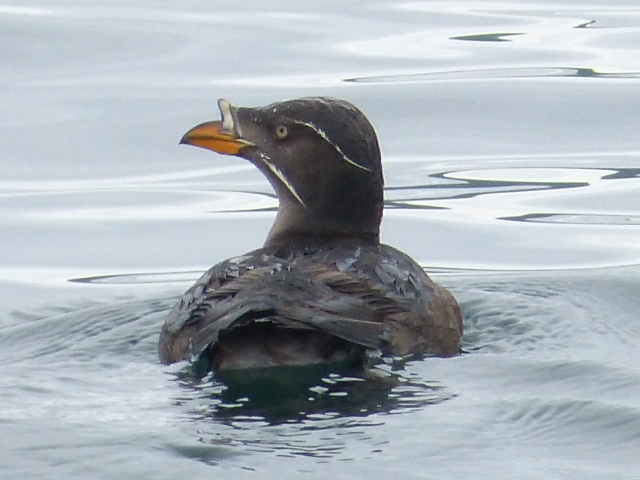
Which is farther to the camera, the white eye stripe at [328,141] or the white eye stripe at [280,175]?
the white eye stripe at [280,175]

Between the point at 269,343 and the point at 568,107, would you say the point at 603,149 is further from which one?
the point at 269,343

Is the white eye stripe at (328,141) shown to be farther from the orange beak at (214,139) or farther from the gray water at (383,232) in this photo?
the gray water at (383,232)

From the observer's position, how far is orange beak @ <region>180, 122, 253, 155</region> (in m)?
7.64

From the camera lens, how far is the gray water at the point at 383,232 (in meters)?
5.92

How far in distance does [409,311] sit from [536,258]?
12.2ft

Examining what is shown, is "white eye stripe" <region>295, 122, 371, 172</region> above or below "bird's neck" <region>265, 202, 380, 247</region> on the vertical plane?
above

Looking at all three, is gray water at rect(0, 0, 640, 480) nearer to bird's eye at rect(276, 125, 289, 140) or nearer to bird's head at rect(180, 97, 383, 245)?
bird's head at rect(180, 97, 383, 245)

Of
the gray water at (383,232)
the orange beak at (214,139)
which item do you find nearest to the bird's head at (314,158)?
the orange beak at (214,139)

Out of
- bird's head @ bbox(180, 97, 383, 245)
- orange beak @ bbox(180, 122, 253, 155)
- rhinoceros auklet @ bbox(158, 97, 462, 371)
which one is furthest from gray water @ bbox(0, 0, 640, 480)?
orange beak @ bbox(180, 122, 253, 155)

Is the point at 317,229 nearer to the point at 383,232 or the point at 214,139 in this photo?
the point at 214,139

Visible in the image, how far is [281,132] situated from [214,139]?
0.33 m

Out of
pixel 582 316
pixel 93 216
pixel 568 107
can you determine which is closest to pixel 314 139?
pixel 582 316

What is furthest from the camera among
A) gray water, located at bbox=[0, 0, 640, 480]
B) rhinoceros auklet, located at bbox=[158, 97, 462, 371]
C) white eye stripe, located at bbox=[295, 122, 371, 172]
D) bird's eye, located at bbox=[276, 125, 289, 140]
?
bird's eye, located at bbox=[276, 125, 289, 140]

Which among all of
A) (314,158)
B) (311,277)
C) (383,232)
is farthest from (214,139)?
(383,232)
